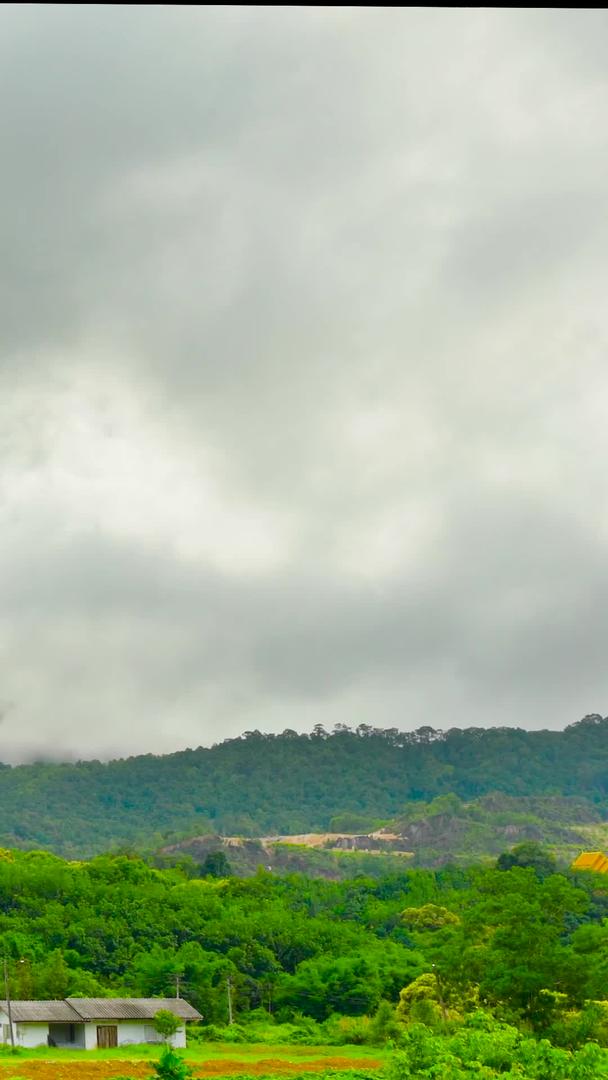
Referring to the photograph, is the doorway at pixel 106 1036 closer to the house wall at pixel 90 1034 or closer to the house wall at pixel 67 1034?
the house wall at pixel 90 1034

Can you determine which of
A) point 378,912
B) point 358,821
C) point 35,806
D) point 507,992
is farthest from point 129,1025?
point 35,806

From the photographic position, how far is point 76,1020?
29328mm

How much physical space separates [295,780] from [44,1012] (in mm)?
94962

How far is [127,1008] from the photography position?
30672 millimetres

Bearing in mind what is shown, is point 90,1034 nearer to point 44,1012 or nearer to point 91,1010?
point 91,1010

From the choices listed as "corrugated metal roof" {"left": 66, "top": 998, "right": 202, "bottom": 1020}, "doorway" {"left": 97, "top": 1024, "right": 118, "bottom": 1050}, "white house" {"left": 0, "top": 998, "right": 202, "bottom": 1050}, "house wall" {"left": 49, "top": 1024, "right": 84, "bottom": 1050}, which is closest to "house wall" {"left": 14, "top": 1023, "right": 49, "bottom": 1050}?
"white house" {"left": 0, "top": 998, "right": 202, "bottom": 1050}

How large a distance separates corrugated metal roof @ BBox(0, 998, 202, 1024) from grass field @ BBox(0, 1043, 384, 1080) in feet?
2.34

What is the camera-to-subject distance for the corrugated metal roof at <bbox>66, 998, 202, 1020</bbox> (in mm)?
29984

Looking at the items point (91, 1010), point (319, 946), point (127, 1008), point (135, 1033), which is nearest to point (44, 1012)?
point (91, 1010)

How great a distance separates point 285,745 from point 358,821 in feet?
65.0

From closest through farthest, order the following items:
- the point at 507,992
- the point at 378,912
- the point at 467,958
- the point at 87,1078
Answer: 1. the point at 87,1078
2. the point at 507,992
3. the point at 467,958
4. the point at 378,912

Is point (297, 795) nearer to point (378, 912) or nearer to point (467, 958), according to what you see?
point (378, 912)

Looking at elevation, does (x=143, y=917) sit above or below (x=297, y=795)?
below

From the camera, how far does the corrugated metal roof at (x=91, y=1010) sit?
29.5m
